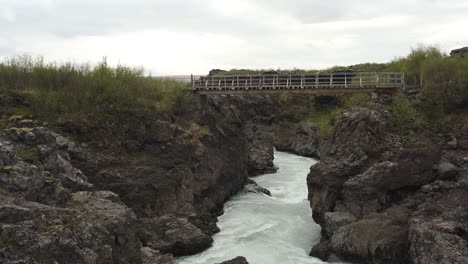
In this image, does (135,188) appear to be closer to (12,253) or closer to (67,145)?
(67,145)

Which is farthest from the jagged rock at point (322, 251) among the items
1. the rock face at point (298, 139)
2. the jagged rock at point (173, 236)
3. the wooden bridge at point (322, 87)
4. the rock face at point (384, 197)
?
the rock face at point (298, 139)

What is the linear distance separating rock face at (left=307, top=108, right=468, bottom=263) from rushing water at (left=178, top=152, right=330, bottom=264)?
A: 63.4 inches

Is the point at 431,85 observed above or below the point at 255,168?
above

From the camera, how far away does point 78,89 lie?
30906mm

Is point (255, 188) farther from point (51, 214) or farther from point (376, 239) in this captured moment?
point (51, 214)

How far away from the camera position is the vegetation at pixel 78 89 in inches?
1156

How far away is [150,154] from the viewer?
3075cm

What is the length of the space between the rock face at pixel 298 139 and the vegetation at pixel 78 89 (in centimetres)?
3326

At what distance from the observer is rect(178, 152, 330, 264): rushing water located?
25.7 meters

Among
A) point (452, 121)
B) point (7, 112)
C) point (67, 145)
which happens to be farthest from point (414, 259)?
point (7, 112)

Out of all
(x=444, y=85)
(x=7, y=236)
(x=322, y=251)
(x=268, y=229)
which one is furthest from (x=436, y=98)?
(x=7, y=236)

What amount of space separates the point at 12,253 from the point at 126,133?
17.9 meters

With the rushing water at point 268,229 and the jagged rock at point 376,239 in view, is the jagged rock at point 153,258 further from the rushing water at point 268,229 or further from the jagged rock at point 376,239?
the jagged rock at point 376,239

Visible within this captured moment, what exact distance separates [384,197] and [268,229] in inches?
353
